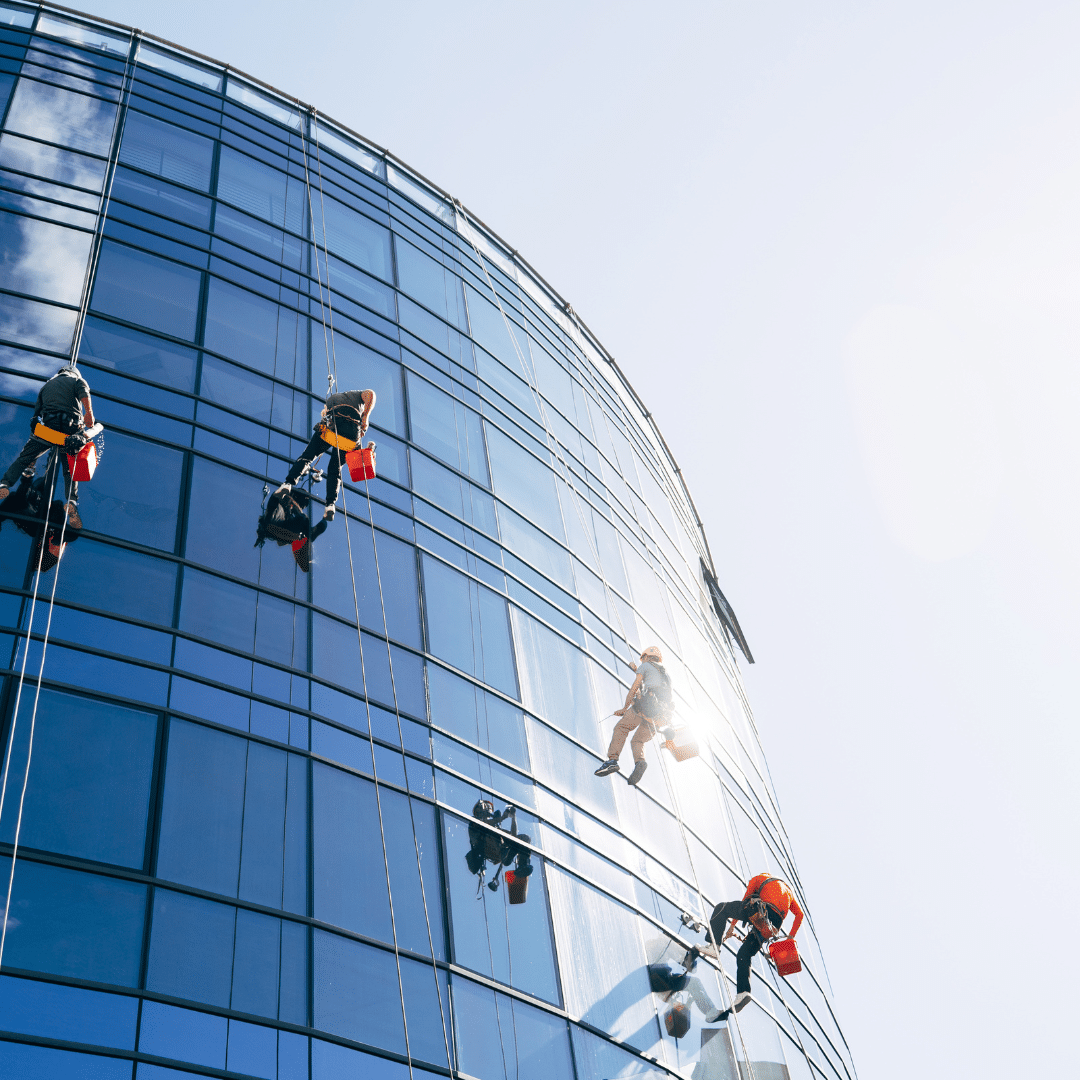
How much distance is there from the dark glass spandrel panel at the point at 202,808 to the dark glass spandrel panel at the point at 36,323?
17.7 feet

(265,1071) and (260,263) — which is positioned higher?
(260,263)

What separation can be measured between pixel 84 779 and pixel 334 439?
4.55 meters

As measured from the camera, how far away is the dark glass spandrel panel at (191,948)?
870 cm

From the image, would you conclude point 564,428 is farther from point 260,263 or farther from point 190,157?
point 190,157

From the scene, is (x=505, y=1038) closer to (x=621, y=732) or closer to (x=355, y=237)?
(x=621, y=732)

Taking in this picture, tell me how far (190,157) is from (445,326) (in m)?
4.99

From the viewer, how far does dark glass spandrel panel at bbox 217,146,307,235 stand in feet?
58.4

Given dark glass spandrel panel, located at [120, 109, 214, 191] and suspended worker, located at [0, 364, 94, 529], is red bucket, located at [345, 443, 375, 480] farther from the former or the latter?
dark glass spandrel panel, located at [120, 109, 214, 191]

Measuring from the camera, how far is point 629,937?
13.0m

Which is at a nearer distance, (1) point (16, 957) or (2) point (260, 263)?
(1) point (16, 957)

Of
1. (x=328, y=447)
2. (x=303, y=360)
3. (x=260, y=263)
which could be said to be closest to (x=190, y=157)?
(x=260, y=263)

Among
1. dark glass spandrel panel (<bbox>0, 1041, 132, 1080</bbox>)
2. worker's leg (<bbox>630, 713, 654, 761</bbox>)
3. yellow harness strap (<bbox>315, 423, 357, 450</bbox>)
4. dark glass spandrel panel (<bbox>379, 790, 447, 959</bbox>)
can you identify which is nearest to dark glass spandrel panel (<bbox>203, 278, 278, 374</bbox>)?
yellow harness strap (<bbox>315, 423, 357, 450</bbox>)

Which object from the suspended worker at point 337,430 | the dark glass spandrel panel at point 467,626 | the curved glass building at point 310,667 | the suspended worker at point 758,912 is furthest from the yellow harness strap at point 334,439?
the suspended worker at point 758,912

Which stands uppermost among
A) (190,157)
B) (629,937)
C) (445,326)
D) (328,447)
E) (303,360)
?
(190,157)
